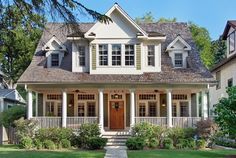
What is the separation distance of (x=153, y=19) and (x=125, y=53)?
3266cm

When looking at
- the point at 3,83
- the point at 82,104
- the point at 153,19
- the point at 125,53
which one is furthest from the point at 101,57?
the point at 153,19

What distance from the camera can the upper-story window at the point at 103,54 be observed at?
28203 mm

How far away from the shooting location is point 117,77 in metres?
27.5

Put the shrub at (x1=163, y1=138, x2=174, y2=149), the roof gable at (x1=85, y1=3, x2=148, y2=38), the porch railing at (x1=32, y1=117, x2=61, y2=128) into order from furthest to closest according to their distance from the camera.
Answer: the roof gable at (x1=85, y1=3, x2=148, y2=38) → the porch railing at (x1=32, y1=117, x2=61, y2=128) → the shrub at (x1=163, y1=138, x2=174, y2=149)

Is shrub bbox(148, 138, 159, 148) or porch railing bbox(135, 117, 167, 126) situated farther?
porch railing bbox(135, 117, 167, 126)

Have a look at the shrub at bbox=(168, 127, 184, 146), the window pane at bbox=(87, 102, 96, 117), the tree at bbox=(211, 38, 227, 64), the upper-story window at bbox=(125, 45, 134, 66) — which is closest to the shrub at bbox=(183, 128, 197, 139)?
the shrub at bbox=(168, 127, 184, 146)

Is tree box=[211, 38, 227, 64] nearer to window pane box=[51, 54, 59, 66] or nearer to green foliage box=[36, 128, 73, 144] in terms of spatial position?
window pane box=[51, 54, 59, 66]

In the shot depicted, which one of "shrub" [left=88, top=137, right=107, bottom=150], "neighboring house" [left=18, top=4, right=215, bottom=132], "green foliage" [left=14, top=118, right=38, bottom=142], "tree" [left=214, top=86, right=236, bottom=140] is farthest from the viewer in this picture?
"neighboring house" [left=18, top=4, right=215, bottom=132]

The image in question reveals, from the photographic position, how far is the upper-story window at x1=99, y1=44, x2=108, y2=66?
2820cm

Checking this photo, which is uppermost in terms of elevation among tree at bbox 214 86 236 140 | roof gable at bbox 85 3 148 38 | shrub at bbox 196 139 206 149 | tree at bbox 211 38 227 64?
tree at bbox 211 38 227 64

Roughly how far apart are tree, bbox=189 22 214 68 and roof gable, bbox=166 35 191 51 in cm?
2534

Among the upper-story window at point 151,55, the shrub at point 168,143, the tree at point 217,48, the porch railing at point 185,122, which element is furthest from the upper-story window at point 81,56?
the tree at point 217,48

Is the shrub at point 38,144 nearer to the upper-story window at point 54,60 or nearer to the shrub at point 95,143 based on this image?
the shrub at point 95,143

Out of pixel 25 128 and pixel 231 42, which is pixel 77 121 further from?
pixel 231 42
